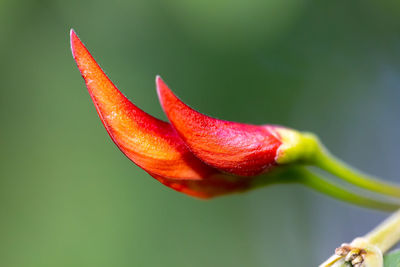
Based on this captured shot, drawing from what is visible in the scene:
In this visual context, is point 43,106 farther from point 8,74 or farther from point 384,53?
point 384,53

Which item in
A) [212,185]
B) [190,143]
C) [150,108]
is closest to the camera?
[190,143]

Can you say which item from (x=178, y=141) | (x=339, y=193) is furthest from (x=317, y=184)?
(x=178, y=141)

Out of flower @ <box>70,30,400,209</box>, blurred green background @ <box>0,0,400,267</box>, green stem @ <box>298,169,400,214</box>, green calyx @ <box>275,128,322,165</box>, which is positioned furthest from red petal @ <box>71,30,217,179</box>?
blurred green background @ <box>0,0,400,267</box>

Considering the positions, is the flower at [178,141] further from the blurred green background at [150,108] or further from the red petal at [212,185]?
the blurred green background at [150,108]

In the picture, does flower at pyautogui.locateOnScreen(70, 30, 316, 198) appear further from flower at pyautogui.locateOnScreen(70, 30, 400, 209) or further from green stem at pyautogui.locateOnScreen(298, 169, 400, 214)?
green stem at pyautogui.locateOnScreen(298, 169, 400, 214)

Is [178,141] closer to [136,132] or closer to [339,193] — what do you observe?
[136,132]
